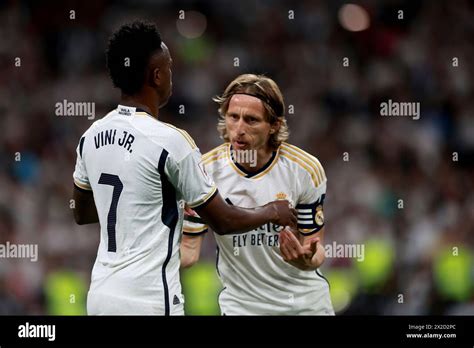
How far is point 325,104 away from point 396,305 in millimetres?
2708

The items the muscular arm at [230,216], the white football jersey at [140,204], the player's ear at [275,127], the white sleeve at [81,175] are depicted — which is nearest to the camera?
the white football jersey at [140,204]

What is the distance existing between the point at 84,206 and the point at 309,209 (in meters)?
1.22

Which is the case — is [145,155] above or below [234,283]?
above

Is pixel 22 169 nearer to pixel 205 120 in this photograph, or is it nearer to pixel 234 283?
pixel 205 120

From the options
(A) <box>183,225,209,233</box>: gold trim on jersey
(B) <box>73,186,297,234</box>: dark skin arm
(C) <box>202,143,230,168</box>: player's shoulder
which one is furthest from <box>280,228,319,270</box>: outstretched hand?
(C) <box>202,143,230,168</box>: player's shoulder

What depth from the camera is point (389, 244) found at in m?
7.86

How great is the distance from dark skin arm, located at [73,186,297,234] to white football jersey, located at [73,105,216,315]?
0.24 feet

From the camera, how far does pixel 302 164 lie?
15.7 feet

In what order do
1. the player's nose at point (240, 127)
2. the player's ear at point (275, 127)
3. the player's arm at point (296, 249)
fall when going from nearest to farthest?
the player's arm at point (296, 249), the player's nose at point (240, 127), the player's ear at point (275, 127)

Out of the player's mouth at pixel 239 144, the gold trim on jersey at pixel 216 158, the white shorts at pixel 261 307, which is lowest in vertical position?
the white shorts at pixel 261 307

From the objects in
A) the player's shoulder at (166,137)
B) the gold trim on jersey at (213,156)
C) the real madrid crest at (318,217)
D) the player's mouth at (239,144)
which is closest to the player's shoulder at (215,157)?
the gold trim on jersey at (213,156)

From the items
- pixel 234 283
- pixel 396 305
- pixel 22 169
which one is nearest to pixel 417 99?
pixel 396 305

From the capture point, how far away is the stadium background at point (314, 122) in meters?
7.61

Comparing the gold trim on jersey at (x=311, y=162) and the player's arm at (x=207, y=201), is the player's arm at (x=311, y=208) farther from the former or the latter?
the player's arm at (x=207, y=201)
